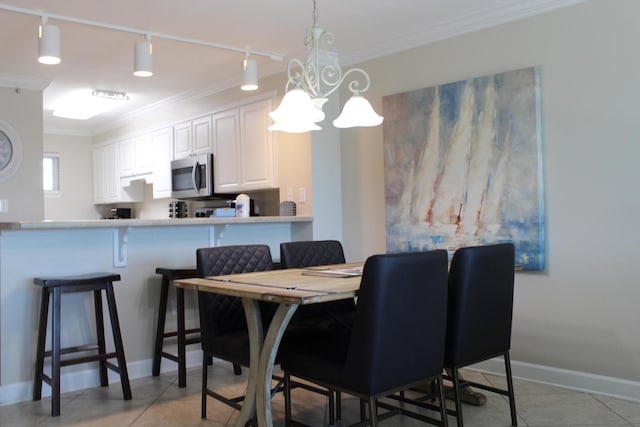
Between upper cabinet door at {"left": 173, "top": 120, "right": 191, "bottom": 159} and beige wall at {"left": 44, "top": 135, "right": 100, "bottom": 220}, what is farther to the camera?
beige wall at {"left": 44, "top": 135, "right": 100, "bottom": 220}

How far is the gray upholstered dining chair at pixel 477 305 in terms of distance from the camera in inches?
95.0

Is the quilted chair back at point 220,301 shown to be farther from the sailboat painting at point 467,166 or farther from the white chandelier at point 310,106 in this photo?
the sailboat painting at point 467,166

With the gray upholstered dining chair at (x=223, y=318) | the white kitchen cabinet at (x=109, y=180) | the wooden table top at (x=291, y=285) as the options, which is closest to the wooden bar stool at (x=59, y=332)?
the gray upholstered dining chair at (x=223, y=318)

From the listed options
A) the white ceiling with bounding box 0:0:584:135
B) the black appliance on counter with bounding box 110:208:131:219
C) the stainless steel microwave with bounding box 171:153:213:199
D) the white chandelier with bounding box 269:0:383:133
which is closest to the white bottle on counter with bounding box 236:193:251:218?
the stainless steel microwave with bounding box 171:153:213:199

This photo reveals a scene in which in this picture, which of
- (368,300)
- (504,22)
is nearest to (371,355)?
(368,300)

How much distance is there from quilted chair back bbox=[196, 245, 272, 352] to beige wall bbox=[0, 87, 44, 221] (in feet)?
10.1

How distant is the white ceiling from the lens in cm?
340

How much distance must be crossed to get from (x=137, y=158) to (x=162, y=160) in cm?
63

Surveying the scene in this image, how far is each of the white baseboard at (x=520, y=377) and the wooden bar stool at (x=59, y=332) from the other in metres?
0.11

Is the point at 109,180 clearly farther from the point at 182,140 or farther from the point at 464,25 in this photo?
the point at 464,25

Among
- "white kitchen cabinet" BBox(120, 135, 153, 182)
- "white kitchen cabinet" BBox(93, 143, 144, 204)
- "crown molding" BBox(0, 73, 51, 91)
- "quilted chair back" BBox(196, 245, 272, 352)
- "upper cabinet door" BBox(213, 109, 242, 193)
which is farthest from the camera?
"white kitchen cabinet" BBox(93, 143, 144, 204)

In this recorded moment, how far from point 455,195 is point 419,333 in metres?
1.78

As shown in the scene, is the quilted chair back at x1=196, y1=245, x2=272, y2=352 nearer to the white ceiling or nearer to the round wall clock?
the white ceiling

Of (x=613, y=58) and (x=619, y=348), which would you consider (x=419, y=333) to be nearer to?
(x=619, y=348)
